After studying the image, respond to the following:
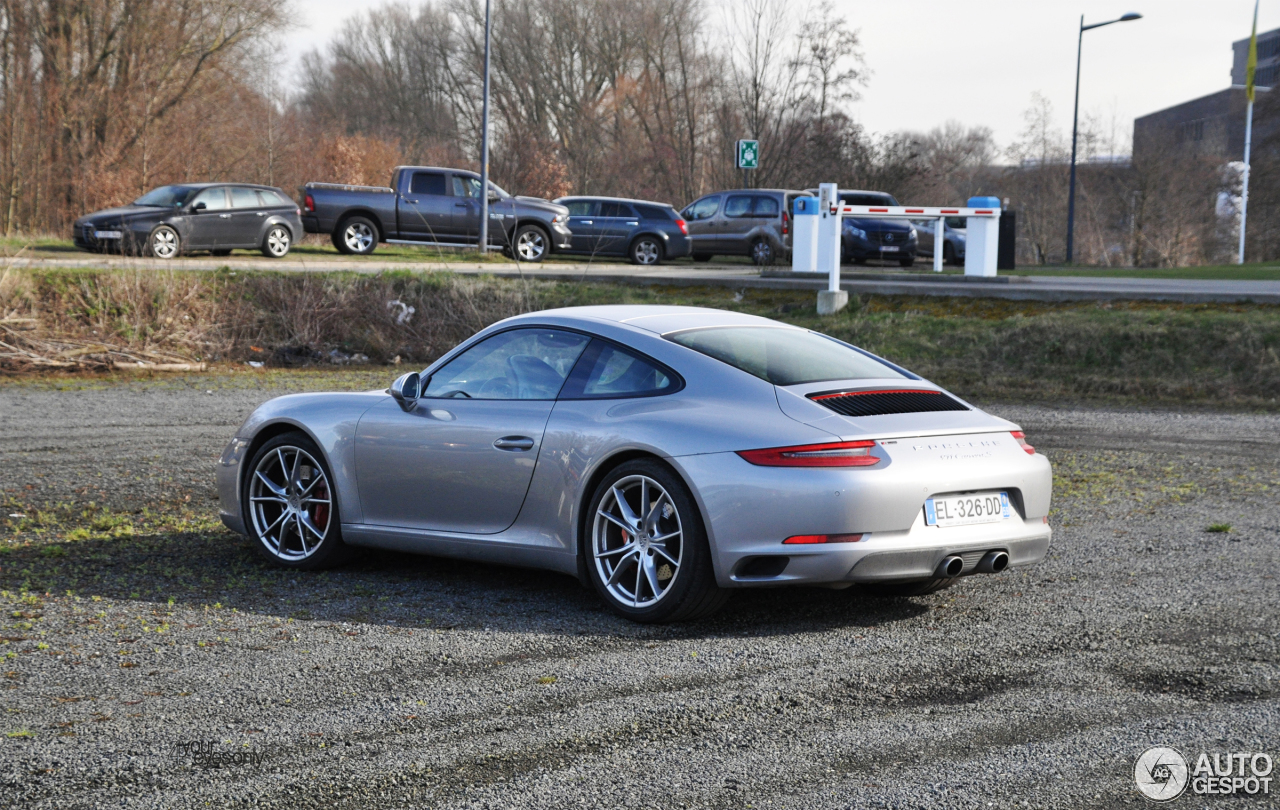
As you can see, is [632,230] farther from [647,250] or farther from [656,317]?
[656,317]

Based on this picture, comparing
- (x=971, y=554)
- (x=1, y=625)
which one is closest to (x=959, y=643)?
(x=971, y=554)

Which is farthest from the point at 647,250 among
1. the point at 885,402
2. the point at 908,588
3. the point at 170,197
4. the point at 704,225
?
the point at 885,402

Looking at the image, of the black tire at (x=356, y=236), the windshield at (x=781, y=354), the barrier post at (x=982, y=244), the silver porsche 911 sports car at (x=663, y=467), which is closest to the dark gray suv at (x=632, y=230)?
the black tire at (x=356, y=236)

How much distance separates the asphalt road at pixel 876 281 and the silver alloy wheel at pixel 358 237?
2.82 meters

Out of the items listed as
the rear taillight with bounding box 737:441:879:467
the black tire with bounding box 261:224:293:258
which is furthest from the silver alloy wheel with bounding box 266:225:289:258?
the rear taillight with bounding box 737:441:879:467

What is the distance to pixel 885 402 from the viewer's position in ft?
17.7

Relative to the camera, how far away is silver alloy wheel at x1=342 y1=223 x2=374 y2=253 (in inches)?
1043

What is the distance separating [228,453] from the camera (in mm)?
6859

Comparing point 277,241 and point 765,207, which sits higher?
point 765,207

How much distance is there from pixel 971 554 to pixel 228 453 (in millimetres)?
4025

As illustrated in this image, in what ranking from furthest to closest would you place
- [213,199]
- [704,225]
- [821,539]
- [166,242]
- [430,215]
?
[704,225] → [430,215] → [213,199] → [166,242] → [821,539]

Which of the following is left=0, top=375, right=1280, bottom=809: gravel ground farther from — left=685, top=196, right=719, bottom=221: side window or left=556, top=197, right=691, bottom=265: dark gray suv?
left=685, top=196, right=719, bottom=221: side window

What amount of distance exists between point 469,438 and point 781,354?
151cm

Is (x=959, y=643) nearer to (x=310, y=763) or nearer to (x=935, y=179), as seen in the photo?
(x=310, y=763)
